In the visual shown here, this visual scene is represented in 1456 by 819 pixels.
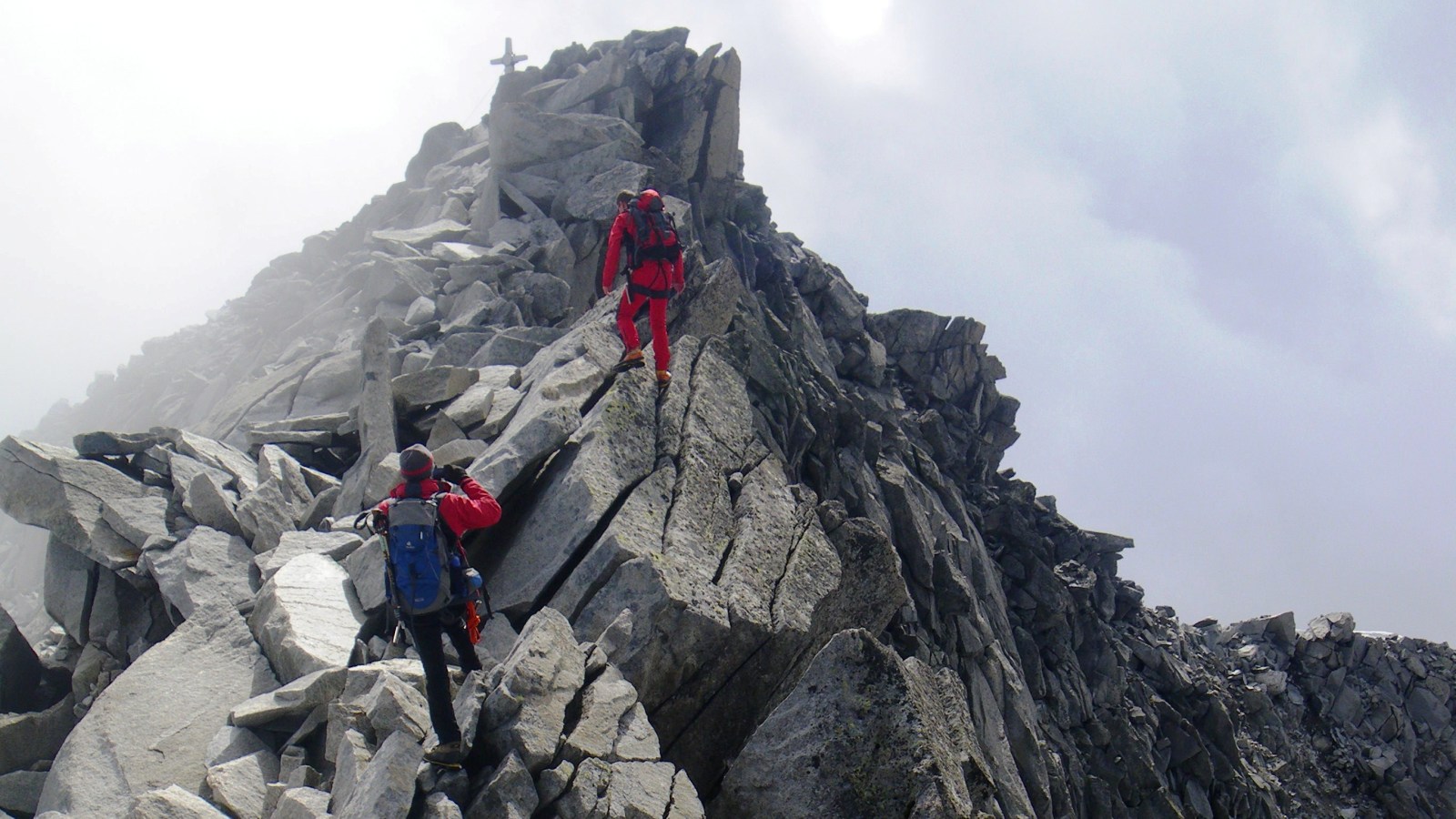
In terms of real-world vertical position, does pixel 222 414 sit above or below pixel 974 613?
below

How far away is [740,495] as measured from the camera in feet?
57.6

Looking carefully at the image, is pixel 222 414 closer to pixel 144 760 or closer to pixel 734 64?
pixel 144 760

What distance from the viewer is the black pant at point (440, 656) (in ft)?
31.1

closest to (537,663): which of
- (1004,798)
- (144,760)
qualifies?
(144,760)

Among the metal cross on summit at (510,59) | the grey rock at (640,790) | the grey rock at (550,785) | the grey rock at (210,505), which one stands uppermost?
the metal cross on summit at (510,59)

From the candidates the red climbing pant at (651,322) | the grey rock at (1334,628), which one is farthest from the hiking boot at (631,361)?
the grey rock at (1334,628)

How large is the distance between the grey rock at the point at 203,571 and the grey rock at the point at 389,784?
7560 millimetres

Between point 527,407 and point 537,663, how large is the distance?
8324 mm

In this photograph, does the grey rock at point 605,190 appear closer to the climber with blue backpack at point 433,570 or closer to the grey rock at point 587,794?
the climber with blue backpack at point 433,570

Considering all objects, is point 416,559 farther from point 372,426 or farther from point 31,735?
point 372,426

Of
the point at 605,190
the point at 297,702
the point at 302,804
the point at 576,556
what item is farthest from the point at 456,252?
the point at 302,804

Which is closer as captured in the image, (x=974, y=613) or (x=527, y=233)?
(x=974, y=613)

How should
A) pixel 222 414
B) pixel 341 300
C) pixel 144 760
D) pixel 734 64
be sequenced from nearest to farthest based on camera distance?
pixel 144 760
pixel 222 414
pixel 341 300
pixel 734 64

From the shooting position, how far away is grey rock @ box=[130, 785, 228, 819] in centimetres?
1025
